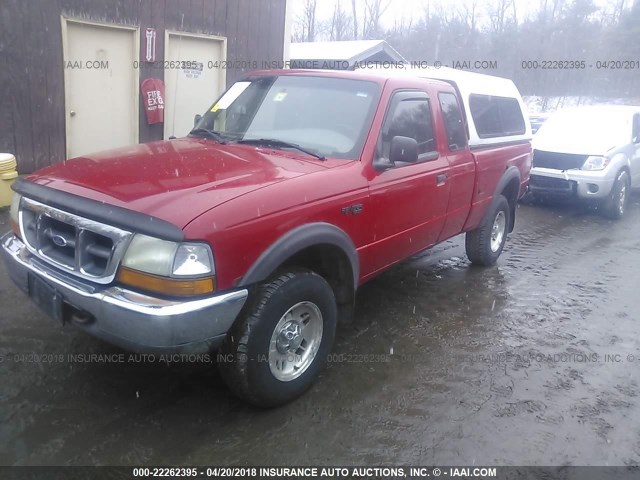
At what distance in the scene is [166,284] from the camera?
266cm

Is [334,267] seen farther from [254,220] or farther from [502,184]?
[502,184]

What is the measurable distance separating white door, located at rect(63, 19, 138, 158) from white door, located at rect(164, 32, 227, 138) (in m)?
0.62

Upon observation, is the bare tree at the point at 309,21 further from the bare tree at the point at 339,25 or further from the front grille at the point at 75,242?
the front grille at the point at 75,242

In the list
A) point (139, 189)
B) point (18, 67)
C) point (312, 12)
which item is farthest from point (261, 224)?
point (312, 12)

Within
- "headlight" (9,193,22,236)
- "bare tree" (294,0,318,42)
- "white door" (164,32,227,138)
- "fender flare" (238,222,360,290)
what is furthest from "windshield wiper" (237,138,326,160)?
"bare tree" (294,0,318,42)

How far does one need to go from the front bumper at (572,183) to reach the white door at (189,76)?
5917 mm

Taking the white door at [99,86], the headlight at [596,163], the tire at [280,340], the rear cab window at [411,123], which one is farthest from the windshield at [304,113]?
the headlight at [596,163]

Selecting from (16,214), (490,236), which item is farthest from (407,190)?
(16,214)

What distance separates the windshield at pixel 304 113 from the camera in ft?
12.8

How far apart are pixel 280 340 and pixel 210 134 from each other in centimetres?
188

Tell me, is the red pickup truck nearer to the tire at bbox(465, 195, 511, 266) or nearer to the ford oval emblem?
the ford oval emblem

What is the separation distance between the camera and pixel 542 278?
610 cm

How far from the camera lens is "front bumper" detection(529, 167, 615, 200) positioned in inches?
364

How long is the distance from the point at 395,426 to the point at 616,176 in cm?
812
